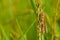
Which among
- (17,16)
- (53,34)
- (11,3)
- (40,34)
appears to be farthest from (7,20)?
(40,34)

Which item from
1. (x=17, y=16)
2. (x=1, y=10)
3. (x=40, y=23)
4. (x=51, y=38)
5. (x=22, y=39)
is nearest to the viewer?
(x=40, y=23)

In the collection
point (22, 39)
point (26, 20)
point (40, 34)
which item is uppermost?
point (40, 34)

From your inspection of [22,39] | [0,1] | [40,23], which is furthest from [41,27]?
[0,1]

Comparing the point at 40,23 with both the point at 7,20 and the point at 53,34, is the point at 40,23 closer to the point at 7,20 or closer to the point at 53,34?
the point at 53,34

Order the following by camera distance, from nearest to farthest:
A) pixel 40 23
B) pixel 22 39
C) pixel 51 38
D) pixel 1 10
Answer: pixel 40 23 < pixel 22 39 < pixel 51 38 < pixel 1 10

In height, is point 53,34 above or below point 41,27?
below

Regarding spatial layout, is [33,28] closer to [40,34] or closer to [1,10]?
[40,34]

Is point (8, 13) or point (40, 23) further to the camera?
point (8, 13)
